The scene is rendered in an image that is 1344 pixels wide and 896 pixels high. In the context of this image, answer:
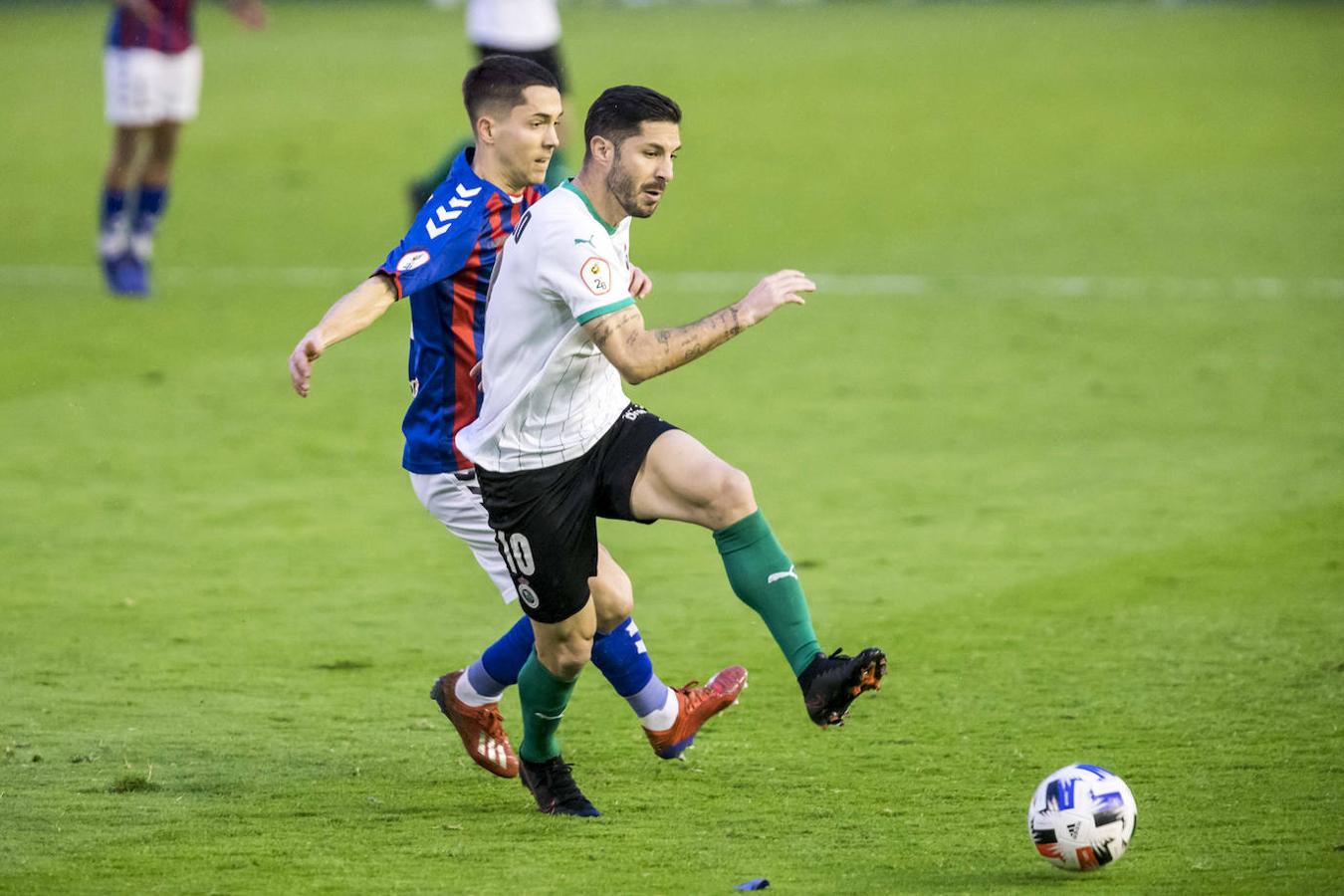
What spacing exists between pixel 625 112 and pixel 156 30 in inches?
389

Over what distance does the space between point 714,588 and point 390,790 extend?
267cm

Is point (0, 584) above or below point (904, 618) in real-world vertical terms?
below

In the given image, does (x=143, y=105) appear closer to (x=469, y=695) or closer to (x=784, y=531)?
(x=784, y=531)

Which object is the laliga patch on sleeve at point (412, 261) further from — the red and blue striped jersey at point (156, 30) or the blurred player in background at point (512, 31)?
the red and blue striped jersey at point (156, 30)

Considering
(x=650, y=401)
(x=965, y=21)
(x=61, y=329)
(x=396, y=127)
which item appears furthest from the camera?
(x=965, y=21)

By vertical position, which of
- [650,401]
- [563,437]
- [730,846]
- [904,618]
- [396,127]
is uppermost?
[563,437]

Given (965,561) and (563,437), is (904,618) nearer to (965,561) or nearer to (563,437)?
(965,561)

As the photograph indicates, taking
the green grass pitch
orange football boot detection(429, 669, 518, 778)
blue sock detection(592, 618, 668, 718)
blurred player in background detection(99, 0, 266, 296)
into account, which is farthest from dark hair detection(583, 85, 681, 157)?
blurred player in background detection(99, 0, 266, 296)

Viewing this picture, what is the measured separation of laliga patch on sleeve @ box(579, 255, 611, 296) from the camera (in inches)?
211

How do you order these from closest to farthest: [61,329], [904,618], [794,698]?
1. [794,698]
2. [904,618]
3. [61,329]

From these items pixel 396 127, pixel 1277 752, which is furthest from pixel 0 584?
pixel 396 127

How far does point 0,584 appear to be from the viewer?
8.38 metres

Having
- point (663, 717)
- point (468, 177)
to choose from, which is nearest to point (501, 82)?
point (468, 177)

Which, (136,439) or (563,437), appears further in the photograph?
(136,439)
